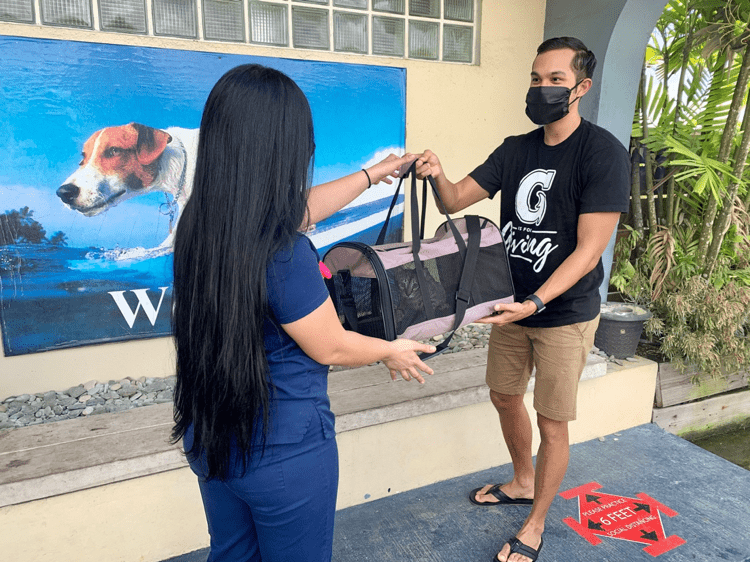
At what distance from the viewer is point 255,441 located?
116 centimetres

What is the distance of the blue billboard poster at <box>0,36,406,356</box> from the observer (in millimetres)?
2529

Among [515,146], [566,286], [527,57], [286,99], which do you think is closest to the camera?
[286,99]

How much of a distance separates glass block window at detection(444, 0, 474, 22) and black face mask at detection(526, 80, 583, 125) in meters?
1.86

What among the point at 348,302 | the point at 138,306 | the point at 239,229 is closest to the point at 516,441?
the point at 348,302

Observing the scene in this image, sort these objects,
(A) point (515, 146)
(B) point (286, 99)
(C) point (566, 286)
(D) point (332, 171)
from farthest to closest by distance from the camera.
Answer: (D) point (332, 171)
(A) point (515, 146)
(C) point (566, 286)
(B) point (286, 99)

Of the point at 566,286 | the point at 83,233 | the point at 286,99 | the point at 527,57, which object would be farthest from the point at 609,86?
the point at 83,233

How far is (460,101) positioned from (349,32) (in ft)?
2.91

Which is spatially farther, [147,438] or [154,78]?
[154,78]

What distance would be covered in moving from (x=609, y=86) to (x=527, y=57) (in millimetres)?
714

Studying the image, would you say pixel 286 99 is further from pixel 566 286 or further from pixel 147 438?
pixel 147 438

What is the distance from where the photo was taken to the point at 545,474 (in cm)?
205

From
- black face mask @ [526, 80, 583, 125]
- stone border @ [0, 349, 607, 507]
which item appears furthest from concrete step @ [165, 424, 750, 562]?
black face mask @ [526, 80, 583, 125]

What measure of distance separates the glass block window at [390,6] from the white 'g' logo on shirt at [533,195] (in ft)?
6.06

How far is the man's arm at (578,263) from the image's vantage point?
1.83 m
